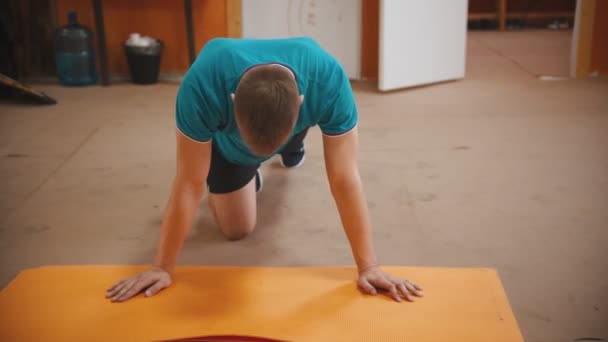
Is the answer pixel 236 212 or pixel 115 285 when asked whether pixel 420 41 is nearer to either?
pixel 236 212

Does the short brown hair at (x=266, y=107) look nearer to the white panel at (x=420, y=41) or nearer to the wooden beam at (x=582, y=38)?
the white panel at (x=420, y=41)

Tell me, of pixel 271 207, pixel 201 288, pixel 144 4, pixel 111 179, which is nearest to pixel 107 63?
pixel 144 4

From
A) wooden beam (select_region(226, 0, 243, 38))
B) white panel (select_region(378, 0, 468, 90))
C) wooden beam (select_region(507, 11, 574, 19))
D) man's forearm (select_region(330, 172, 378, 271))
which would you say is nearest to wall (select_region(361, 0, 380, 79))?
white panel (select_region(378, 0, 468, 90))

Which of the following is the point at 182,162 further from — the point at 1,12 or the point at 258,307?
the point at 1,12

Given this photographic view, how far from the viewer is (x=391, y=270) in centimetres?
162

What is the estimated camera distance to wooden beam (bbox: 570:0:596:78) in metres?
4.07

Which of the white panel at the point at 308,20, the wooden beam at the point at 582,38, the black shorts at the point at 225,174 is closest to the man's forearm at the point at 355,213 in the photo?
the black shorts at the point at 225,174

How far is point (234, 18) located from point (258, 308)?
306 cm

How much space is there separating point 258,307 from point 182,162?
393 mm

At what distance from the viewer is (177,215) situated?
4.75 ft

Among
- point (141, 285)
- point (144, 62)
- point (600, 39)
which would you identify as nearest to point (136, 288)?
point (141, 285)

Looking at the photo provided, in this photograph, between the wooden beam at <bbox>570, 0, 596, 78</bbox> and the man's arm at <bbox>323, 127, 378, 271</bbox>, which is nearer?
the man's arm at <bbox>323, 127, 378, 271</bbox>

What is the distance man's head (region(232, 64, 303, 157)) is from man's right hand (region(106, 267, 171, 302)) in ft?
1.62

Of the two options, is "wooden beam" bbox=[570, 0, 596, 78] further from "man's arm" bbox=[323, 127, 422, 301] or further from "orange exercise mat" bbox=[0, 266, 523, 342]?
"man's arm" bbox=[323, 127, 422, 301]
